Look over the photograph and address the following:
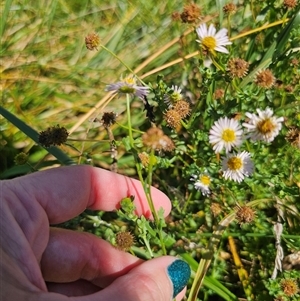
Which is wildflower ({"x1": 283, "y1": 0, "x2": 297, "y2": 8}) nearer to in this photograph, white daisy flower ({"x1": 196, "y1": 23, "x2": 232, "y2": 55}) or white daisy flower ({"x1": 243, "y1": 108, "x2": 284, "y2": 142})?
white daisy flower ({"x1": 196, "y1": 23, "x2": 232, "y2": 55})

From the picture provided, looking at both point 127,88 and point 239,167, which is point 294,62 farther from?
point 127,88

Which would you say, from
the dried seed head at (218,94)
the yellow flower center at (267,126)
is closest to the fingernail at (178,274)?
the yellow flower center at (267,126)

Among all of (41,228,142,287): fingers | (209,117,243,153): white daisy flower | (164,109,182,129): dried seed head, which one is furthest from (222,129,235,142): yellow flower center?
(41,228,142,287): fingers

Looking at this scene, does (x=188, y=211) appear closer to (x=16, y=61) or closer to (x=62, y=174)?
(x=62, y=174)

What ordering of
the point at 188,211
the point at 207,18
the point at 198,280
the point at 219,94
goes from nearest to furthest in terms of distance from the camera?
the point at 198,280
the point at 219,94
the point at 188,211
the point at 207,18

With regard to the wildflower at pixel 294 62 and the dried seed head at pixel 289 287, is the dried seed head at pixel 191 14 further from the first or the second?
the dried seed head at pixel 289 287

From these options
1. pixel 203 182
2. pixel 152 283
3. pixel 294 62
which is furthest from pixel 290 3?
pixel 152 283

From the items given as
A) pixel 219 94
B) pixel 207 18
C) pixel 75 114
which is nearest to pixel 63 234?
pixel 219 94
